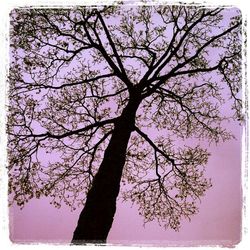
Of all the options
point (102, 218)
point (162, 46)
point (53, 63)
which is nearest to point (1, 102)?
point (102, 218)

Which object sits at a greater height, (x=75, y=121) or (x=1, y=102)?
(x=75, y=121)

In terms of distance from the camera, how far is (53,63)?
5.35 meters

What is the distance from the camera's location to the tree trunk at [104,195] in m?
3.51

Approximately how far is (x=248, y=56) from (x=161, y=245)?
6.09ft

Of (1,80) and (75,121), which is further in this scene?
A: (75,121)

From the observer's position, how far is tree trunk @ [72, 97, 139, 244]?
11.5ft

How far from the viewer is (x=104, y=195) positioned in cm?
381

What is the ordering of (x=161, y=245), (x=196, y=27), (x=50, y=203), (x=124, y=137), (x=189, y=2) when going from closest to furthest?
(x=161, y=245)
(x=189, y=2)
(x=124, y=137)
(x=50, y=203)
(x=196, y=27)

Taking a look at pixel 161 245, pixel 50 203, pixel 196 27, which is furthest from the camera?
pixel 196 27

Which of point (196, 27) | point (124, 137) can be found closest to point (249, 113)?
point (124, 137)

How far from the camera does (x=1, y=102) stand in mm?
3250

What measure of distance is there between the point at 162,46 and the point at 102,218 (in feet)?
9.19

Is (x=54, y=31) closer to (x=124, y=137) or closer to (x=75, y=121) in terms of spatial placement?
(x=75, y=121)

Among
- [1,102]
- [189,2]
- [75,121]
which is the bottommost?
[1,102]
